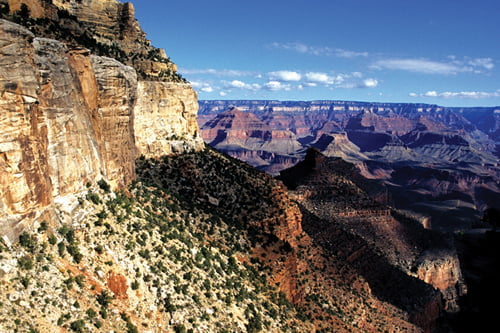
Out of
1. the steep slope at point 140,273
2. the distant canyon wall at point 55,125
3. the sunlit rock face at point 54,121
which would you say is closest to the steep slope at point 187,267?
the steep slope at point 140,273

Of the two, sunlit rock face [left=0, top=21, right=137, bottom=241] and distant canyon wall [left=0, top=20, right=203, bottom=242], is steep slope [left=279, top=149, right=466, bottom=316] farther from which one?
sunlit rock face [left=0, top=21, right=137, bottom=241]

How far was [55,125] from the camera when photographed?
63.1 ft

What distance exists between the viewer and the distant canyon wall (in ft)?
53.2

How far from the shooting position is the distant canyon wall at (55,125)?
53.2 ft

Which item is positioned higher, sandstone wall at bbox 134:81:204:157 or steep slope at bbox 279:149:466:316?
sandstone wall at bbox 134:81:204:157

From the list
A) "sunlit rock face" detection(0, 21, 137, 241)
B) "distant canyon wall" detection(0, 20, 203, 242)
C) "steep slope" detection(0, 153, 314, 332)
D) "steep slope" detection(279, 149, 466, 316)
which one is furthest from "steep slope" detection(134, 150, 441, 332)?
"sunlit rock face" detection(0, 21, 137, 241)

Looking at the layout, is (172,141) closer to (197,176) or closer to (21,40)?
(197,176)

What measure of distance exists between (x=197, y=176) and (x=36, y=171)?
21129 mm

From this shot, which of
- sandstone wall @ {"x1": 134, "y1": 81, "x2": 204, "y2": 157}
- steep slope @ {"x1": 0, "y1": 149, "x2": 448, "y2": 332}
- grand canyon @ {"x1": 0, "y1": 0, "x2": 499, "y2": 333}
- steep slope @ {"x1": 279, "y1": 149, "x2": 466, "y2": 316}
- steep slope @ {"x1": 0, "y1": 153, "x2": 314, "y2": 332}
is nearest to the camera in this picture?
steep slope @ {"x1": 0, "y1": 153, "x2": 314, "y2": 332}

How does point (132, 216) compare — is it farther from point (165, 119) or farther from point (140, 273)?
point (165, 119)

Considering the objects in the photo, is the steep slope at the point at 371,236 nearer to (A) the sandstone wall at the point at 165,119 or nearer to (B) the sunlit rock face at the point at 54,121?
(A) the sandstone wall at the point at 165,119

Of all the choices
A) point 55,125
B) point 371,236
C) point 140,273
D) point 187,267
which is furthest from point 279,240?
point 371,236

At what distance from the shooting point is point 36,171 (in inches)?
685

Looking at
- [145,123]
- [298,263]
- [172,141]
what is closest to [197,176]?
[172,141]
